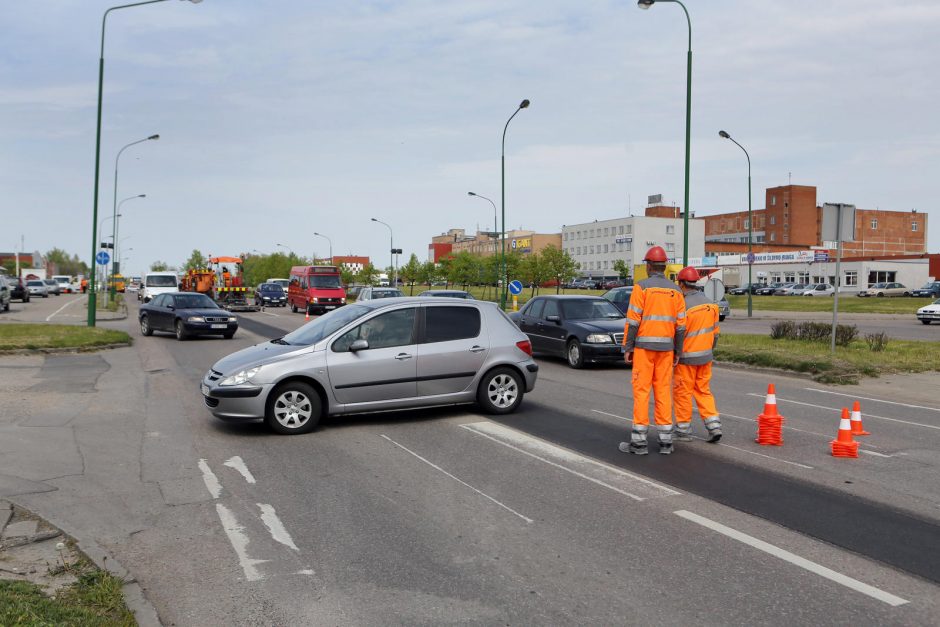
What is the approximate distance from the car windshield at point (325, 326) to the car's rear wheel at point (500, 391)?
5.99 ft

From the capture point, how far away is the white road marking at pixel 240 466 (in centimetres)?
712

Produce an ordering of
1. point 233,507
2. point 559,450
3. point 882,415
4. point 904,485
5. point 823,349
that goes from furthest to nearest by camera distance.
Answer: point 823,349
point 882,415
point 559,450
point 904,485
point 233,507

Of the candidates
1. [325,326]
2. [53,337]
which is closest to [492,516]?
[325,326]

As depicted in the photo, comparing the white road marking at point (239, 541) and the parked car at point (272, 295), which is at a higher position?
the parked car at point (272, 295)

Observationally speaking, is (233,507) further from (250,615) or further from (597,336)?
(597,336)

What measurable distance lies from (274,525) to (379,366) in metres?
3.95

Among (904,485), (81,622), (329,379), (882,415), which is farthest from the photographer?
(882,415)

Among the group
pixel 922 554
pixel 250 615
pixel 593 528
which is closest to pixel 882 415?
pixel 922 554

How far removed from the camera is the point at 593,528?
559cm

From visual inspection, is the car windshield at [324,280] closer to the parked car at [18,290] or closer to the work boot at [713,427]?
the parked car at [18,290]

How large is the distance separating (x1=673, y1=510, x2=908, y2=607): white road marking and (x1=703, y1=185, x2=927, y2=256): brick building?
11862 centimetres

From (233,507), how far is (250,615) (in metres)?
2.14

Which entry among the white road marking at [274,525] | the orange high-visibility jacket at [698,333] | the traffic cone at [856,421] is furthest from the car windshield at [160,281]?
the traffic cone at [856,421]

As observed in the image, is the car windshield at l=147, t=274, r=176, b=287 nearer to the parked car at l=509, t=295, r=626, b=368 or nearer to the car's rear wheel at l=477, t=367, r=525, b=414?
the parked car at l=509, t=295, r=626, b=368
